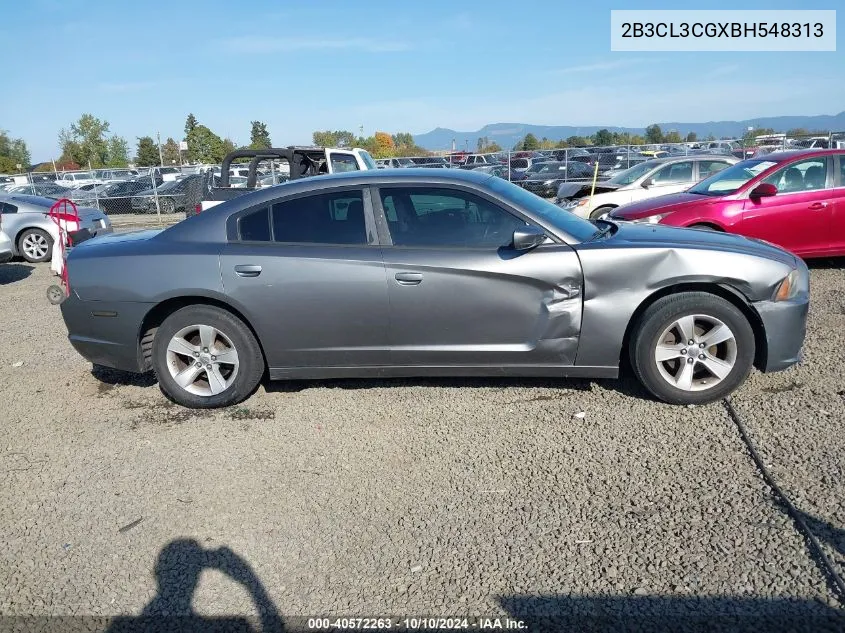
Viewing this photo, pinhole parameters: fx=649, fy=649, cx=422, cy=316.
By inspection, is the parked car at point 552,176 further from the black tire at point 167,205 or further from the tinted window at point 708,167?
the black tire at point 167,205

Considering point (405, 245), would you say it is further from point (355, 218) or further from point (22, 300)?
point (22, 300)

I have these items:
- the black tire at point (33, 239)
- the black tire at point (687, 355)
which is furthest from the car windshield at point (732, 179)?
the black tire at point (33, 239)

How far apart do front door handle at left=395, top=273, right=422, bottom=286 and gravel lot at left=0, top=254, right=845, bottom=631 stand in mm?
839

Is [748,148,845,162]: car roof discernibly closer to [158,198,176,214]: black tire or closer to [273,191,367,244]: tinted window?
[273,191,367,244]: tinted window

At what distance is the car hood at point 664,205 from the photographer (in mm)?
7738

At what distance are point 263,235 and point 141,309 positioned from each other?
965 mm

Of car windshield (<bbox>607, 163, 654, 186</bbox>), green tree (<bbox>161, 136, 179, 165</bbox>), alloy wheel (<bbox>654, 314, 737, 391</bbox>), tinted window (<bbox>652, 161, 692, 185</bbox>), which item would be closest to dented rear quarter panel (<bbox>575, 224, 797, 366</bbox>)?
alloy wheel (<bbox>654, 314, 737, 391</bbox>)

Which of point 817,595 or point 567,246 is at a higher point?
point 567,246

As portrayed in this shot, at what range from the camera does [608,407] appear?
13.5 ft

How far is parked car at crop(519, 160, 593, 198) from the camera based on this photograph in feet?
71.5

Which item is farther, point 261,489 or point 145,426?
point 145,426

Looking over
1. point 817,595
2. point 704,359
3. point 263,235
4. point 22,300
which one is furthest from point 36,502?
point 22,300

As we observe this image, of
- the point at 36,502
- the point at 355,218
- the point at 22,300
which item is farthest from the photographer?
the point at 22,300

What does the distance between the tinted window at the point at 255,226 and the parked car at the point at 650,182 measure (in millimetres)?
8087
